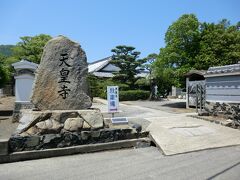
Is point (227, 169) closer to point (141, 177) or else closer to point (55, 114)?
point (141, 177)

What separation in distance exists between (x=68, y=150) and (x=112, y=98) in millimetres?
3669

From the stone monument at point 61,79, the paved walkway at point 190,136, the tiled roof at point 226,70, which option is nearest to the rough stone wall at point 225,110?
the paved walkway at point 190,136

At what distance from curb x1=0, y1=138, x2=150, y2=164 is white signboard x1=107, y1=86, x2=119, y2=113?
2.28 meters

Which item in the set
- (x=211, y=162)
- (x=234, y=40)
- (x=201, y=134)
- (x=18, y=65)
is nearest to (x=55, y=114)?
(x=211, y=162)

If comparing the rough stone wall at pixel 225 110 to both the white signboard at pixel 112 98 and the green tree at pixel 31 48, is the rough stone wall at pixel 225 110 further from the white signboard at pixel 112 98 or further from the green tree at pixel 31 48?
the green tree at pixel 31 48

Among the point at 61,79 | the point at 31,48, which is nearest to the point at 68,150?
the point at 61,79

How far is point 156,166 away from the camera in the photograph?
20.1ft

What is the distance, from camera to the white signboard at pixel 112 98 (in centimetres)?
1048

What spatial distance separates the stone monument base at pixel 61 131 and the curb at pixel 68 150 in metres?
0.18

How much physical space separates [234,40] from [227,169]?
15.7 m

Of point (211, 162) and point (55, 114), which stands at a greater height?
point (55, 114)

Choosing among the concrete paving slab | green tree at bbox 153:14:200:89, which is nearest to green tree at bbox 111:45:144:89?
green tree at bbox 153:14:200:89

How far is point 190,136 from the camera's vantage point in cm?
911

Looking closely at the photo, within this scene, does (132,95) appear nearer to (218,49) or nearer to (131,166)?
(218,49)
